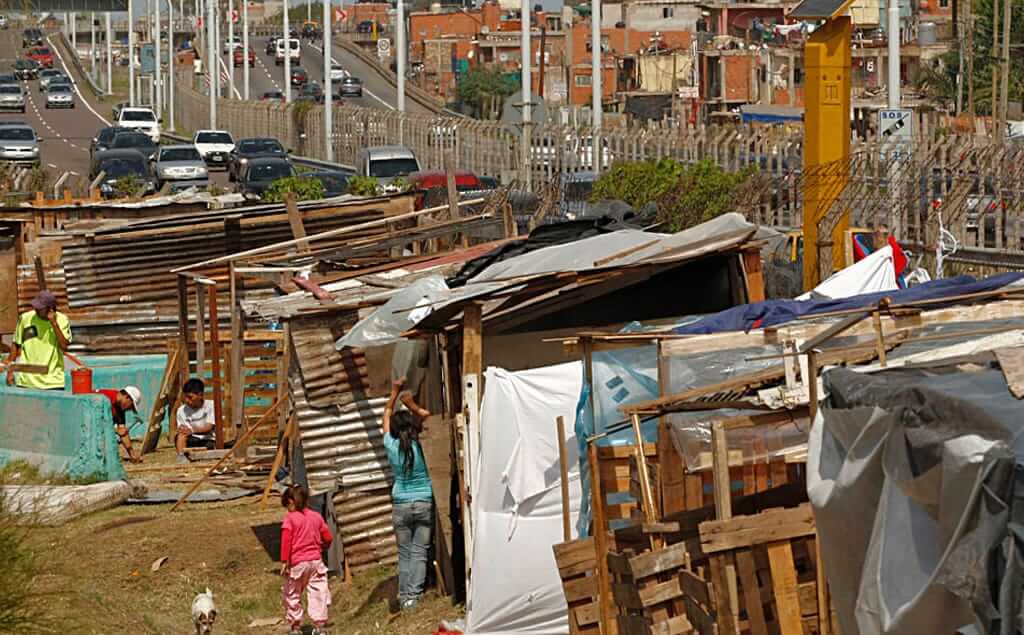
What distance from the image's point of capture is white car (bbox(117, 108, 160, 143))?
6631cm

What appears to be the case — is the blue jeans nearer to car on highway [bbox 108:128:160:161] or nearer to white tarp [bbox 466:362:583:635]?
white tarp [bbox 466:362:583:635]

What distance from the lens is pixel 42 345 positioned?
17.4 m

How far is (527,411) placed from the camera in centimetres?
1141

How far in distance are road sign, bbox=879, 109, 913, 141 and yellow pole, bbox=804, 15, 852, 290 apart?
1.84 meters

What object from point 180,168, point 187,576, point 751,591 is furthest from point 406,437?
point 180,168

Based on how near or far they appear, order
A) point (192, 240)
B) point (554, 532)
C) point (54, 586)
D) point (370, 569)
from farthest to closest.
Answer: point (192, 240), point (370, 569), point (554, 532), point (54, 586)

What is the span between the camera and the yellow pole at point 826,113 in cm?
1672

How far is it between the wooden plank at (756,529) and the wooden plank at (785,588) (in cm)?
6

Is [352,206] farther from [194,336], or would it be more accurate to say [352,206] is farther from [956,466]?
[956,466]

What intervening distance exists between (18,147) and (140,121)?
13.9 m

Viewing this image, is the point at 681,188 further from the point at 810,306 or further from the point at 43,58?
the point at 43,58

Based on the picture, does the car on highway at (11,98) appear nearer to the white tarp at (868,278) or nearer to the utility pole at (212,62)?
the utility pole at (212,62)

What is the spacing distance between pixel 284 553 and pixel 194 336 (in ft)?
31.9

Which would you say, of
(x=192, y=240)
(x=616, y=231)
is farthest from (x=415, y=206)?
(x=616, y=231)
